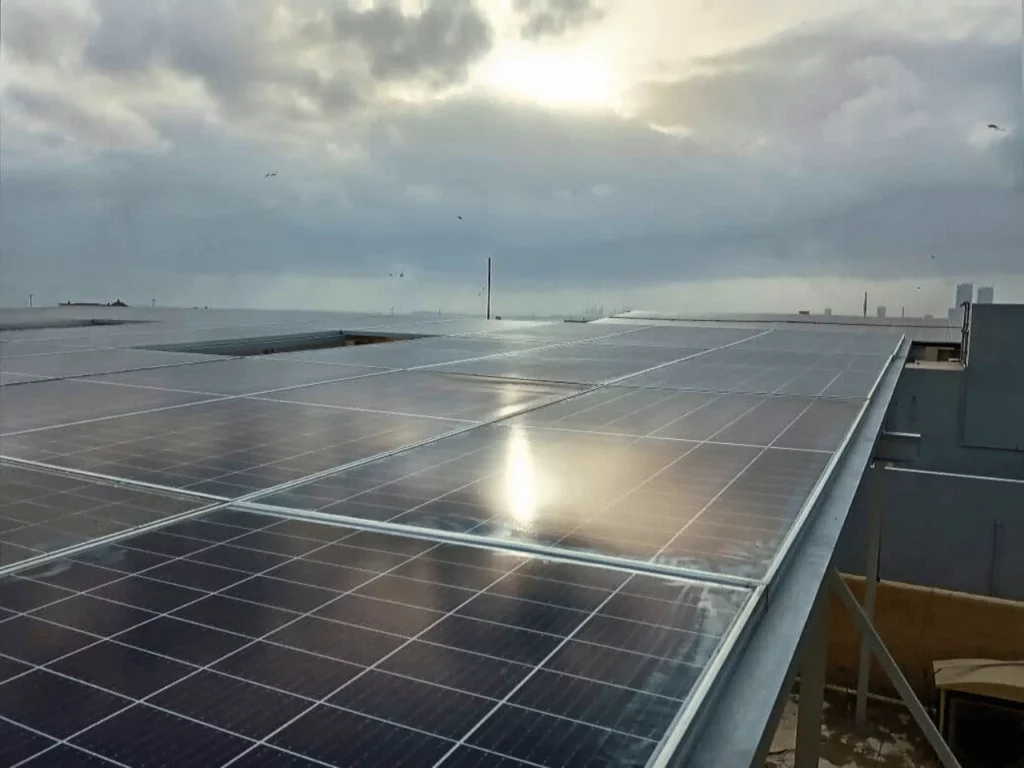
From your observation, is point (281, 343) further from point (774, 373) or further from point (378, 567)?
point (378, 567)

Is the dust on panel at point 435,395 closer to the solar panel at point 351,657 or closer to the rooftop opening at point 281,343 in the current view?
the solar panel at point 351,657

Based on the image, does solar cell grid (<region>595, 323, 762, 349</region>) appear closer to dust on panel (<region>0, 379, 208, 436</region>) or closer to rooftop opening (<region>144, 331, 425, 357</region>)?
rooftop opening (<region>144, 331, 425, 357</region>)

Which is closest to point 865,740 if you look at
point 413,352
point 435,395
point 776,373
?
point 776,373

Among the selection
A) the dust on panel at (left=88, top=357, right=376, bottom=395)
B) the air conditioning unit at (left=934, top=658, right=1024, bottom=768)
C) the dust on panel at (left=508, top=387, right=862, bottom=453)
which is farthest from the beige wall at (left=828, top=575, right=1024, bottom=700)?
the dust on panel at (left=88, top=357, right=376, bottom=395)

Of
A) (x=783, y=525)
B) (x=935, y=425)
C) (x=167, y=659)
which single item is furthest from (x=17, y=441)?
(x=935, y=425)

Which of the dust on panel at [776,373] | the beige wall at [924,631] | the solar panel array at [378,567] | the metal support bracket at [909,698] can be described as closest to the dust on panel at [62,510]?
the solar panel array at [378,567]

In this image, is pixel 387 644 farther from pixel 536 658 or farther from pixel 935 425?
pixel 935 425
